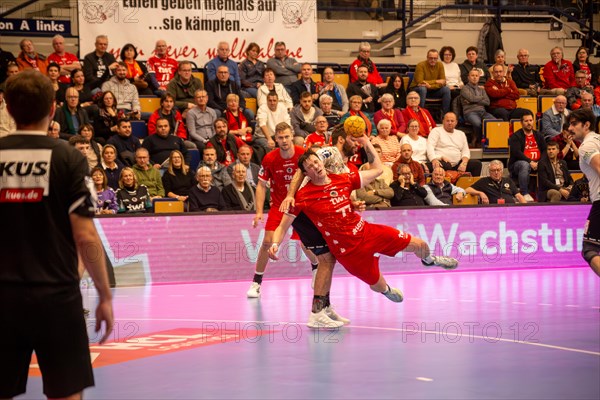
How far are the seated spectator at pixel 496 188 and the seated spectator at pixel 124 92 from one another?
5730 millimetres

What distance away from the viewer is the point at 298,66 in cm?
1720

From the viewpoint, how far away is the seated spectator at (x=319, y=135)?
14328 mm

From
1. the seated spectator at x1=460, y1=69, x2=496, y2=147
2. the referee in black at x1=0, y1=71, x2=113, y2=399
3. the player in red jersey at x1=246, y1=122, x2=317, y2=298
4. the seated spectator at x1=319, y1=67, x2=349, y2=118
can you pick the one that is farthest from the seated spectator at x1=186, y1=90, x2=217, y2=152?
the referee in black at x1=0, y1=71, x2=113, y2=399

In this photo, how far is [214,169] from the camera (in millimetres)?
14477

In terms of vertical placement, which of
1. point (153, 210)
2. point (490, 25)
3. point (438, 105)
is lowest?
point (153, 210)

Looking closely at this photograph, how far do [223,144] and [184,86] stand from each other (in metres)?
1.63

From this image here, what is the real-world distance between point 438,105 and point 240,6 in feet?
14.3

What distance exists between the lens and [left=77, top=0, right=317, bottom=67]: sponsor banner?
53.3 feet

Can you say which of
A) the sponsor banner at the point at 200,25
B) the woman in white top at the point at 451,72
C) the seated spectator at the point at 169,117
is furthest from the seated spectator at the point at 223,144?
the woman in white top at the point at 451,72

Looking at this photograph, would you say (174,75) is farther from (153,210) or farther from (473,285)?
(473,285)

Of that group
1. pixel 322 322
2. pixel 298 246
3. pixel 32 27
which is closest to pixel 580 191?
pixel 298 246

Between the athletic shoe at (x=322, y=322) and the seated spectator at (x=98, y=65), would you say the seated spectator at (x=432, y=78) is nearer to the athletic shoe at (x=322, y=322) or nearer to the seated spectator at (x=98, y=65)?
the seated spectator at (x=98, y=65)

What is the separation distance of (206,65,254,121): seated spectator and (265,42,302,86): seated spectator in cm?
106

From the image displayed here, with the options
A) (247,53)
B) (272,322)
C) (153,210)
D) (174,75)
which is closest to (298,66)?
(247,53)
